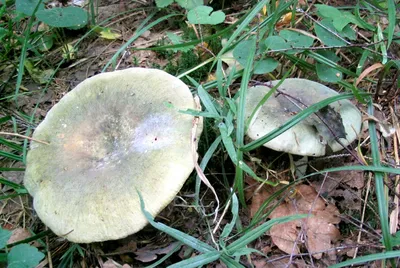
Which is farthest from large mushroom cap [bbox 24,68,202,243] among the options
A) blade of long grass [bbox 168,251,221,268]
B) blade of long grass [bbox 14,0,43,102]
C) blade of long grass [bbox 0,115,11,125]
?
blade of long grass [bbox 14,0,43,102]

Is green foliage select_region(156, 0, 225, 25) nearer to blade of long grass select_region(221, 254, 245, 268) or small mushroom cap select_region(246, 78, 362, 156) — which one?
small mushroom cap select_region(246, 78, 362, 156)

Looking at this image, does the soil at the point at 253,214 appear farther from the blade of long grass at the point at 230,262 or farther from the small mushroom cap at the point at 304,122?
the blade of long grass at the point at 230,262

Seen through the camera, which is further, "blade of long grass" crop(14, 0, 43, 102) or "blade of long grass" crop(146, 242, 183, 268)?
"blade of long grass" crop(14, 0, 43, 102)

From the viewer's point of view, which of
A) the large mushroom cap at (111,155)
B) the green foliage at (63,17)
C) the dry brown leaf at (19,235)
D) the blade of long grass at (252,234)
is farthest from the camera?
the green foliage at (63,17)

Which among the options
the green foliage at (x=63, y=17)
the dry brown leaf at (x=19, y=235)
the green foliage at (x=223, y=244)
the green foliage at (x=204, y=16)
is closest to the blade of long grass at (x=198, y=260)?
the green foliage at (x=223, y=244)

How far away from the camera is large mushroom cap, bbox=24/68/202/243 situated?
1.83 meters

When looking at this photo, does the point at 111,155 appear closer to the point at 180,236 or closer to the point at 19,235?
the point at 180,236

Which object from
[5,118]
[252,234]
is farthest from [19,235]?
[252,234]

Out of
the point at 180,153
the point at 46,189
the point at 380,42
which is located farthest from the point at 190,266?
the point at 380,42

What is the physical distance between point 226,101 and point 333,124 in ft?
1.86

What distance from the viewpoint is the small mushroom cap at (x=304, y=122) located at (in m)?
1.98

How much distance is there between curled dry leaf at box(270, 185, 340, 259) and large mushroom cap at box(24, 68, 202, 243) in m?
0.65

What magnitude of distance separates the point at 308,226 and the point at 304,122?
0.56 meters

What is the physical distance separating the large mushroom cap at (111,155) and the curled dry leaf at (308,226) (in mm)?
654
